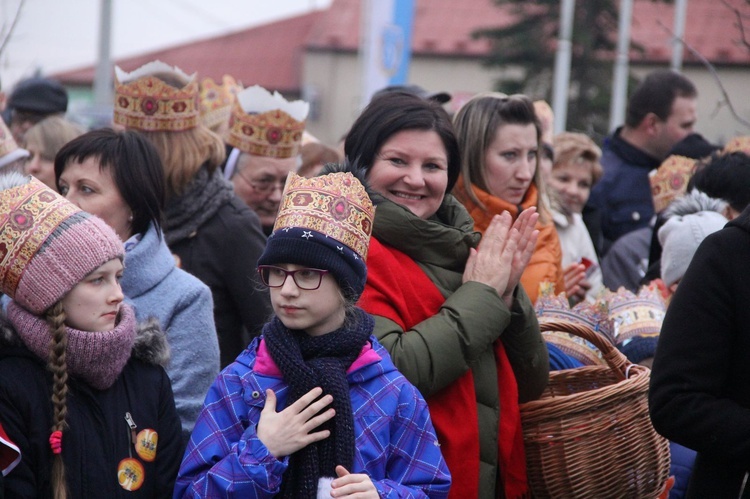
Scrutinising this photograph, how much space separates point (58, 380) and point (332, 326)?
812 mm

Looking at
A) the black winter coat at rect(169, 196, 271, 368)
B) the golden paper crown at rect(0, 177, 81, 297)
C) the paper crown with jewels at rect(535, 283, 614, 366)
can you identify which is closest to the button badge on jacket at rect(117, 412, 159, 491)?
the golden paper crown at rect(0, 177, 81, 297)

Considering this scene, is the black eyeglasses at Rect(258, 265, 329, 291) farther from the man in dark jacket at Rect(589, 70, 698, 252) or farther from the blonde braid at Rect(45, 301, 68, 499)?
the man in dark jacket at Rect(589, 70, 698, 252)

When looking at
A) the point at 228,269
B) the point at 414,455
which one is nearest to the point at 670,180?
the point at 228,269

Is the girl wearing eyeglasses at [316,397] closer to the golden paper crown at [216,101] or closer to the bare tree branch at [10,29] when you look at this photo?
the bare tree branch at [10,29]

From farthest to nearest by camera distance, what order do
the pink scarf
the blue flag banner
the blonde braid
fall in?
the blue flag banner
the pink scarf
the blonde braid

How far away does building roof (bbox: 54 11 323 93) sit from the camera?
42625 millimetres

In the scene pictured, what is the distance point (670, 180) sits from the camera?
632 cm

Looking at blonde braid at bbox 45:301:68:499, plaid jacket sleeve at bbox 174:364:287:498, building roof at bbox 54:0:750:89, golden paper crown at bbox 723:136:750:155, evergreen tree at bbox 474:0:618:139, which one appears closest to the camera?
plaid jacket sleeve at bbox 174:364:287:498

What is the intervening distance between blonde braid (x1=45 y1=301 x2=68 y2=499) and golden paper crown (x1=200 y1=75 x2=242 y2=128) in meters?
3.96

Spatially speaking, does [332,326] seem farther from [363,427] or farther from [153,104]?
[153,104]

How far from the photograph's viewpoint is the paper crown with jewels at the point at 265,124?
5.70 meters

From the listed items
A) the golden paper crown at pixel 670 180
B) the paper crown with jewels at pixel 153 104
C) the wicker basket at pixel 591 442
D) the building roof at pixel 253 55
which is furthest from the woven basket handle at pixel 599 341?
the building roof at pixel 253 55

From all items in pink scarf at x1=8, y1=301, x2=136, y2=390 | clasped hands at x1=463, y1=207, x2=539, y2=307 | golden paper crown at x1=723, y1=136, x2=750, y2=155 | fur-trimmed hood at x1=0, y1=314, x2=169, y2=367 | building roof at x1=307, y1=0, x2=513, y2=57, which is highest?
clasped hands at x1=463, y1=207, x2=539, y2=307

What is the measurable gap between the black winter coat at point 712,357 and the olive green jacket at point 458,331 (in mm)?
622
